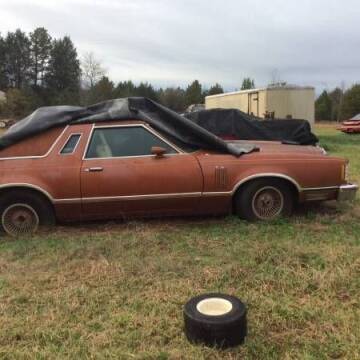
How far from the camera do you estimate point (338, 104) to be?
51125 mm

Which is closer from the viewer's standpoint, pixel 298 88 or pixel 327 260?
pixel 327 260

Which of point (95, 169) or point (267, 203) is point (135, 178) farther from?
point (267, 203)

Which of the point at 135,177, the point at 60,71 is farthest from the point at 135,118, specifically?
the point at 60,71

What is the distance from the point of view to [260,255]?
4.82 metres

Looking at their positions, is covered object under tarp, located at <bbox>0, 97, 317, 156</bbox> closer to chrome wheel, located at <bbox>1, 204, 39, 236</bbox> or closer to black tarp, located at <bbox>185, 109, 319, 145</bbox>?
chrome wheel, located at <bbox>1, 204, 39, 236</bbox>

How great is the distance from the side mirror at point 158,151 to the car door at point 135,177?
0.12 feet

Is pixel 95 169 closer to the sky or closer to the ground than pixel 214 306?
closer to the sky

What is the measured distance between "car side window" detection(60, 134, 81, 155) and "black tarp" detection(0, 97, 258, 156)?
0.69 ft

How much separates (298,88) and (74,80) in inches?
2618

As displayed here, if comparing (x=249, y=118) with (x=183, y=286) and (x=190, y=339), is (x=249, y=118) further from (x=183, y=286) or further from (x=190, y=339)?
(x=190, y=339)

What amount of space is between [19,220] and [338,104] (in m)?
49.2

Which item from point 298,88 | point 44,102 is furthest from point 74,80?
point 298,88

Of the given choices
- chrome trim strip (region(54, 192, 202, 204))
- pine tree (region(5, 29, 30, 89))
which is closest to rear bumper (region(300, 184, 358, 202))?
chrome trim strip (region(54, 192, 202, 204))

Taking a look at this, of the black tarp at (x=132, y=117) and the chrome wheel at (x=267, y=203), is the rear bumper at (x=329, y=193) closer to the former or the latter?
the chrome wheel at (x=267, y=203)
